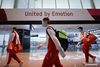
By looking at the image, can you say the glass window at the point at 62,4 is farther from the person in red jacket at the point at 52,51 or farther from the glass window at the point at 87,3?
the person in red jacket at the point at 52,51

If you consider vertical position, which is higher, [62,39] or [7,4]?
[62,39]

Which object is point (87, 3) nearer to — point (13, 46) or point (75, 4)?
point (75, 4)

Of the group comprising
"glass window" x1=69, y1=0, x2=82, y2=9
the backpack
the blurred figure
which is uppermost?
the backpack

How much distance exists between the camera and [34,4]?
18828mm

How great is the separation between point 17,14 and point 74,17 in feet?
→ 12.0

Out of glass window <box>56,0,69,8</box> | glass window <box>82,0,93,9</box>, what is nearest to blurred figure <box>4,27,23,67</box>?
glass window <box>56,0,69,8</box>

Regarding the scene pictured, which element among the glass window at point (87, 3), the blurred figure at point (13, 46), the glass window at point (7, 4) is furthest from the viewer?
the glass window at point (87, 3)

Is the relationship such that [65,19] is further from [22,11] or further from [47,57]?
[47,57]

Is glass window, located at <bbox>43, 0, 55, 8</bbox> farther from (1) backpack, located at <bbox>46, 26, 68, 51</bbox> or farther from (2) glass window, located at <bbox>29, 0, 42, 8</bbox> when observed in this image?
(1) backpack, located at <bbox>46, 26, 68, 51</bbox>

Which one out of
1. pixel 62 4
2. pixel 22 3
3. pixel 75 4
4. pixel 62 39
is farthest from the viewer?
pixel 22 3

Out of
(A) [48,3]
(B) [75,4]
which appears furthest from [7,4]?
(B) [75,4]

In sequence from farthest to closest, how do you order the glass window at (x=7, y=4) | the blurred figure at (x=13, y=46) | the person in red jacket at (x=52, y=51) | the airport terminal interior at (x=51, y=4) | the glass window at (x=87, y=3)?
the glass window at (x=87, y=3) < the airport terminal interior at (x=51, y=4) < the glass window at (x=7, y=4) < the blurred figure at (x=13, y=46) < the person in red jacket at (x=52, y=51)

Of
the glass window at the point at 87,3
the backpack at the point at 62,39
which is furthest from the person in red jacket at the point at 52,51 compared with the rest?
the glass window at the point at 87,3

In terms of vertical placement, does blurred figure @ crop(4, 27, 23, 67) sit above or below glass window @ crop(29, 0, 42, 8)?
below
